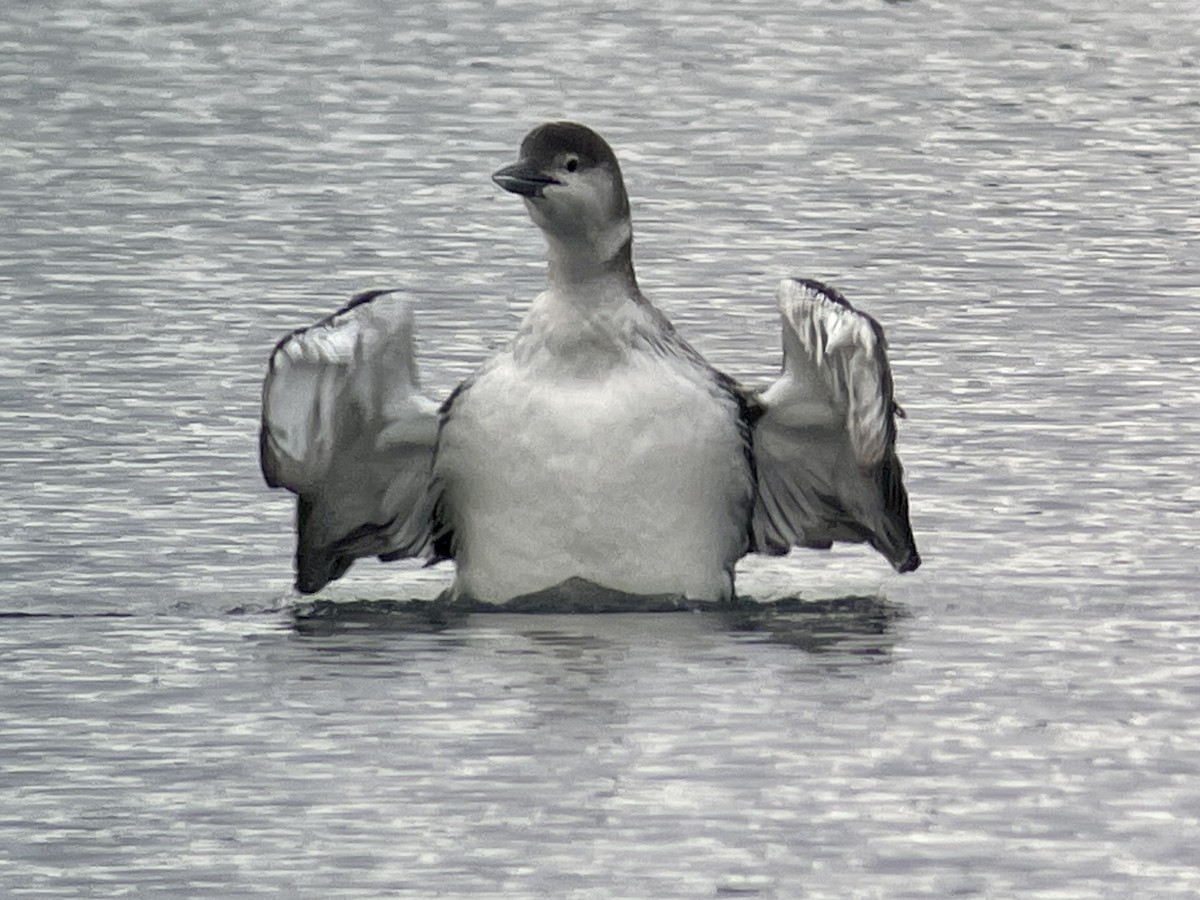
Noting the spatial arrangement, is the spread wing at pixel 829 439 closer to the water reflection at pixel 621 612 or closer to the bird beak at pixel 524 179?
the water reflection at pixel 621 612

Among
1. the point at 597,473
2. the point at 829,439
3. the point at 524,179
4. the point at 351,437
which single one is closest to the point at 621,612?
the point at 597,473

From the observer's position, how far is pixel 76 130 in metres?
19.6

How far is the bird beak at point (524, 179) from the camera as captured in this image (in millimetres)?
10875

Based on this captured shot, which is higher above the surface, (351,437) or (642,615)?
(351,437)

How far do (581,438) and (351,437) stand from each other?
668 mm

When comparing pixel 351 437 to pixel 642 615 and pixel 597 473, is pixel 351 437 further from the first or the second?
pixel 642 615

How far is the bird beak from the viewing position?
10.9 m

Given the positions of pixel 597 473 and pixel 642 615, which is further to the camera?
pixel 642 615

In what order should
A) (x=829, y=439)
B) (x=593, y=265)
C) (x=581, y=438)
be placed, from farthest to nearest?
1. (x=829, y=439)
2. (x=593, y=265)
3. (x=581, y=438)

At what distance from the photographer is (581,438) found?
1056 centimetres

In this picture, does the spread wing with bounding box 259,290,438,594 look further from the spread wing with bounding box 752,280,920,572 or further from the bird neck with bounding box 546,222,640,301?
A: the spread wing with bounding box 752,280,920,572

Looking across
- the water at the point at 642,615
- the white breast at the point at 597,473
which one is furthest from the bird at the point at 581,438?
the water at the point at 642,615

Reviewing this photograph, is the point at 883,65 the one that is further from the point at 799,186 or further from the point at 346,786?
the point at 346,786

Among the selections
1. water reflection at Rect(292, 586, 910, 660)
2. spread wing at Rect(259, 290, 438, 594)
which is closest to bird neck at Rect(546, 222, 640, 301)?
spread wing at Rect(259, 290, 438, 594)
